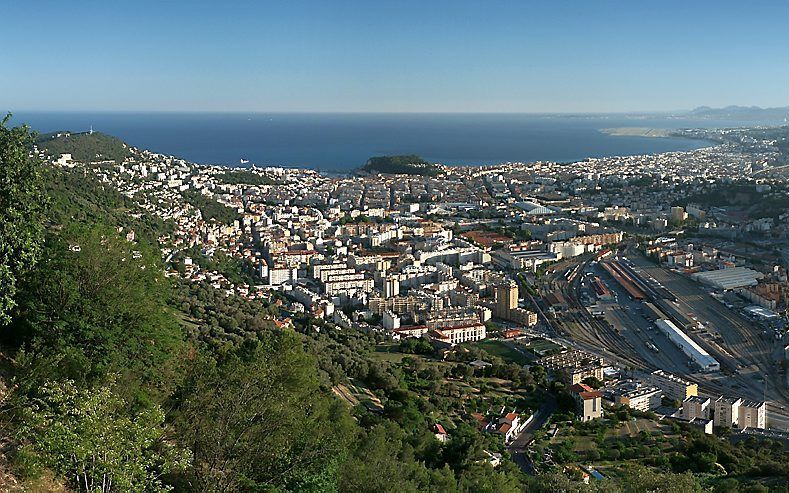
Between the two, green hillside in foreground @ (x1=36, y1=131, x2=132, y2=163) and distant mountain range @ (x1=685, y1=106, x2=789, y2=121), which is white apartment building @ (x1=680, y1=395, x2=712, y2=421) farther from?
distant mountain range @ (x1=685, y1=106, x2=789, y2=121)

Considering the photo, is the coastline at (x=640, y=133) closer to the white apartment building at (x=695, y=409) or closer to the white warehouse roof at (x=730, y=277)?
the white warehouse roof at (x=730, y=277)

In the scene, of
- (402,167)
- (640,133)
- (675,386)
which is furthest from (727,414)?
(640,133)

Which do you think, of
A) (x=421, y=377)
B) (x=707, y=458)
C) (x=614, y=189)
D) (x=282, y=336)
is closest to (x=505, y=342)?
(x=421, y=377)

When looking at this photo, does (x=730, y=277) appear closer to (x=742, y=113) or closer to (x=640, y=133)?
(x=640, y=133)

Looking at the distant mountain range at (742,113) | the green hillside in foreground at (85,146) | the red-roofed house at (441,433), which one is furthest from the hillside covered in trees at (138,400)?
the distant mountain range at (742,113)

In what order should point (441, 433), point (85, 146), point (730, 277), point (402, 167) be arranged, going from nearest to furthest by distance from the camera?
1. point (441, 433)
2. point (730, 277)
3. point (85, 146)
4. point (402, 167)

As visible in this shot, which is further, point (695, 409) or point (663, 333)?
point (663, 333)
